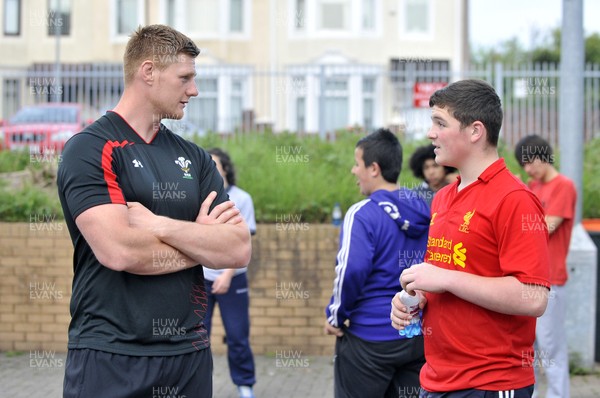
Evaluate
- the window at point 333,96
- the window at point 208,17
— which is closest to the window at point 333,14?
the window at point 208,17

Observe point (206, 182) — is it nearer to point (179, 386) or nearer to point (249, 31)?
point (179, 386)

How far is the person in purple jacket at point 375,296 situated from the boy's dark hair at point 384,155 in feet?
0.60

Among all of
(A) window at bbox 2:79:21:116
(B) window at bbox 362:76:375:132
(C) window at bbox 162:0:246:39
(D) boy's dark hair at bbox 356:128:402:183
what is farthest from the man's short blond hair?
(C) window at bbox 162:0:246:39

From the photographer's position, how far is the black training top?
348 centimetres

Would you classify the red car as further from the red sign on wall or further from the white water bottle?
the white water bottle

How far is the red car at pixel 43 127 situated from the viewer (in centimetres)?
1329

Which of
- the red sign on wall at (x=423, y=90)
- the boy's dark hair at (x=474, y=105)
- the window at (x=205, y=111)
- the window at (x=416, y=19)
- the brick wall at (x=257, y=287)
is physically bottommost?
the brick wall at (x=257, y=287)

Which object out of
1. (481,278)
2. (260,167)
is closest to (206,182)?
(481,278)

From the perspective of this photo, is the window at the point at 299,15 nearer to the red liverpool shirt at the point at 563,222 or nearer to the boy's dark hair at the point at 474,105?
the red liverpool shirt at the point at 563,222

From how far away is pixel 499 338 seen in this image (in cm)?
363

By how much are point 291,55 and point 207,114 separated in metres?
17.3

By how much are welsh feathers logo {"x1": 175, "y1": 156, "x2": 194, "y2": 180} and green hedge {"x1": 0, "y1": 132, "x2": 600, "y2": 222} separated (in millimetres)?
Result: 5847

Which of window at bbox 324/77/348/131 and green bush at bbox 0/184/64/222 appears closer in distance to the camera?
green bush at bbox 0/184/64/222

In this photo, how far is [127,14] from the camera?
33.6 m
